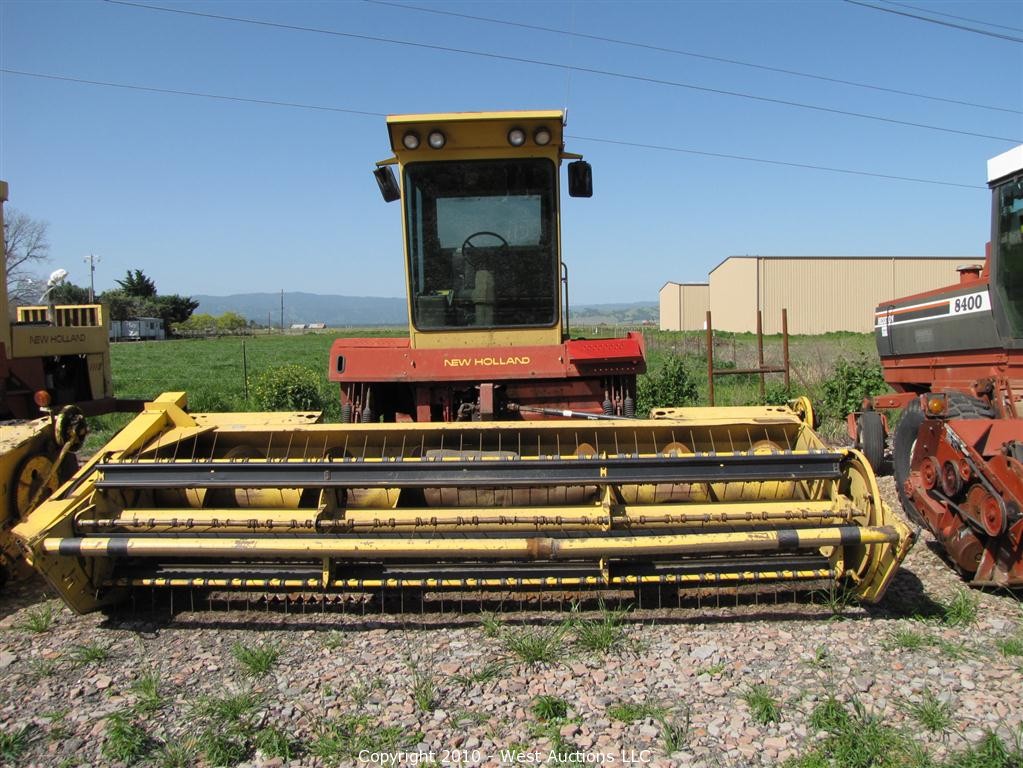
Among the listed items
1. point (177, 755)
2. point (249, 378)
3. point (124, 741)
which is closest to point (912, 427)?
Result: point (177, 755)

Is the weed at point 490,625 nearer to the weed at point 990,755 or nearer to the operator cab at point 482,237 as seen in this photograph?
the weed at point 990,755

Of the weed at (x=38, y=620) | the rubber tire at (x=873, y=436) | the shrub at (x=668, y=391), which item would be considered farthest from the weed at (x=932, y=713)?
the shrub at (x=668, y=391)

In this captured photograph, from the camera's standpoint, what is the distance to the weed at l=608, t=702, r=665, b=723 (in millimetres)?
3049

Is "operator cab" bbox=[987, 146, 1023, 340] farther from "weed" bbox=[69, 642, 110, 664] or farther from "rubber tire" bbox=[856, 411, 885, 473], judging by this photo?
"weed" bbox=[69, 642, 110, 664]

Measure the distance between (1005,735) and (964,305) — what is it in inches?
180

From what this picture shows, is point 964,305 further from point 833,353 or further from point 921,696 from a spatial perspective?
point 833,353

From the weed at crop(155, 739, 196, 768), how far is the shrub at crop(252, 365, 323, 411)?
835 cm

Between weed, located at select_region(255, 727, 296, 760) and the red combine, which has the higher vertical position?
the red combine

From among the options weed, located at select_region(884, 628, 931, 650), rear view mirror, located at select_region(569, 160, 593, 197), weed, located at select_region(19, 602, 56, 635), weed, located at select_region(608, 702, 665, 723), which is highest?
rear view mirror, located at select_region(569, 160, 593, 197)

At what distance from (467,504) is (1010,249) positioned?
14.8 feet

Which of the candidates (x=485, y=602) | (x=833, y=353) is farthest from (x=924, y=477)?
(x=833, y=353)

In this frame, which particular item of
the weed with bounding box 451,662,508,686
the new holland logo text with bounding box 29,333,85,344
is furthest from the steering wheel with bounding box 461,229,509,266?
the new holland logo text with bounding box 29,333,85,344

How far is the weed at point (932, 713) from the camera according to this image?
2.94 metres

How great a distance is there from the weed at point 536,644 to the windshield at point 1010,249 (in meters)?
4.26
